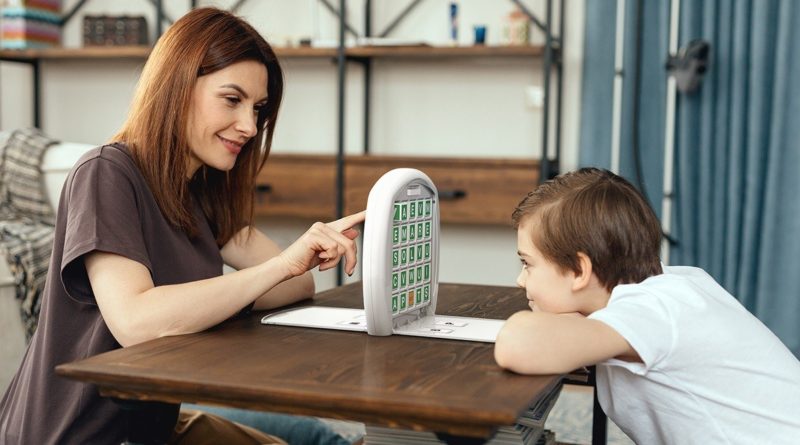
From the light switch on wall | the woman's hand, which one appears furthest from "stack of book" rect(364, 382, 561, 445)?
the light switch on wall

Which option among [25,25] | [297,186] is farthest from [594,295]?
[25,25]

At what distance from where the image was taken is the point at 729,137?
3.29m

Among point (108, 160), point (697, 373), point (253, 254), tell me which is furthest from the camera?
point (253, 254)

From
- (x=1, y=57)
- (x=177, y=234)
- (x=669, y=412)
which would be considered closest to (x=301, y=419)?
(x=177, y=234)

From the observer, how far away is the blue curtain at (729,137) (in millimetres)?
3164

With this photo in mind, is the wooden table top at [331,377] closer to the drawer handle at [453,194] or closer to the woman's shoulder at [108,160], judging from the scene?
the woman's shoulder at [108,160]

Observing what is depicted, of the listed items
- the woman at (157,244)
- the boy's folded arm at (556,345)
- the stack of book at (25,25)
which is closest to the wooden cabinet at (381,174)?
the stack of book at (25,25)

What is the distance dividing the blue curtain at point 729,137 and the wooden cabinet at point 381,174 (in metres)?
0.32

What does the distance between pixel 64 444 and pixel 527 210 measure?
705 mm

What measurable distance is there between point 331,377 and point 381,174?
8.77 feet

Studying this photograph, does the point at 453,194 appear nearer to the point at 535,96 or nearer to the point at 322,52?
the point at 535,96

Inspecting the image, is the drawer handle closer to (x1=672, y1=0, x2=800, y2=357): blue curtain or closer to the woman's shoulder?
(x1=672, y1=0, x2=800, y2=357): blue curtain

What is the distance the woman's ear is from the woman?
1.00 ft

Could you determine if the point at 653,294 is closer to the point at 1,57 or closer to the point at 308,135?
the point at 308,135
